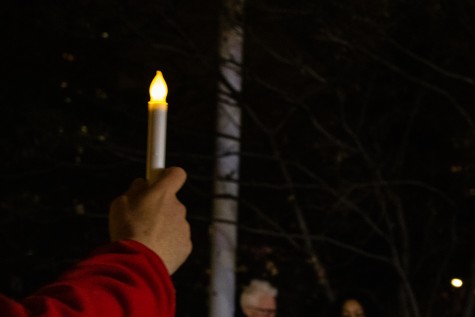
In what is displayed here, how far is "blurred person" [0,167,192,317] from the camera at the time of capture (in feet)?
3.45

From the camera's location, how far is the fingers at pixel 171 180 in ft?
3.95

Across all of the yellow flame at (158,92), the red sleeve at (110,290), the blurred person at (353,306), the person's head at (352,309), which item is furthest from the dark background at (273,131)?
the red sleeve at (110,290)

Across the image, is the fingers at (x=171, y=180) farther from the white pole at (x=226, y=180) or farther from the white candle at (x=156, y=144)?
the white pole at (x=226, y=180)

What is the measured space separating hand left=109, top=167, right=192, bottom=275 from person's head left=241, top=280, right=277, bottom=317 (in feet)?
17.2

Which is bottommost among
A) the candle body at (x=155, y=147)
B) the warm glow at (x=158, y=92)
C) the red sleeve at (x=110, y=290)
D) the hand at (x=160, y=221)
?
the red sleeve at (x=110, y=290)

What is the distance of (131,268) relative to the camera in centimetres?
111

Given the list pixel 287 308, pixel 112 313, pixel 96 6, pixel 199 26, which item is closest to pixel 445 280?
pixel 287 308

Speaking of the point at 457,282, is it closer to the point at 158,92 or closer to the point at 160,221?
the point at 158,92

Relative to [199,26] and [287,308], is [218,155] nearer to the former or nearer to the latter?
[199,26]

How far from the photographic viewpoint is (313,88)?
26.7 ft

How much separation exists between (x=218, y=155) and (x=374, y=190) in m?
1.37

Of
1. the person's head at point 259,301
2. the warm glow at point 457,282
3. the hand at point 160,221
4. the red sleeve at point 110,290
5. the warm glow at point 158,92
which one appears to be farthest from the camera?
the warm glow at point 457,282

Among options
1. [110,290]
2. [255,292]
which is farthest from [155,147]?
[255,292]

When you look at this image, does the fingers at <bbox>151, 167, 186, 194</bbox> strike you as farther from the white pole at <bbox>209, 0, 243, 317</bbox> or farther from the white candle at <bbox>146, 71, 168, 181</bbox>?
the white pole at <bbox>209, 0, 243, 317</bbox>
